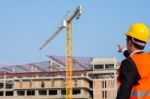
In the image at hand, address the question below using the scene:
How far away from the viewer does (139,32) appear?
3451 mm

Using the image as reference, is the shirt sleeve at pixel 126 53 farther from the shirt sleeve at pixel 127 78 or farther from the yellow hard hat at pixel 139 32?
the shirt sleeve at pixel 127 78

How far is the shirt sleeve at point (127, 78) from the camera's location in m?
3.27

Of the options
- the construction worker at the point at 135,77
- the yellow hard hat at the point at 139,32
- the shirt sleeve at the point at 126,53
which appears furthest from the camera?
the shirt sleeve at the point at 126,53

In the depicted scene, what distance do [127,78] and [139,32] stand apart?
41cm

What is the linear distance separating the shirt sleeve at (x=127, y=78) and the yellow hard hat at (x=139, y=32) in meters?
0.24

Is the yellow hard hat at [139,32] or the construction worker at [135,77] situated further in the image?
the yellow hard hat at [139,32]

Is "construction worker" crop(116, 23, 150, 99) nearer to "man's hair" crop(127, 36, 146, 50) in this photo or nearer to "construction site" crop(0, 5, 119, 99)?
"man's hair" crop(127, 36, 146, 50)

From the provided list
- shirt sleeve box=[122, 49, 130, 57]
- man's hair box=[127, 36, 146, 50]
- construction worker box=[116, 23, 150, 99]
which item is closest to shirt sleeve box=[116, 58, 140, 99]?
construction worker box=[116, 23, 150, 99]

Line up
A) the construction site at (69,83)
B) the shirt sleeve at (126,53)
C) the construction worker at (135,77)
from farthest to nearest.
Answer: the construction site at (69,83), the shirt sleeve at (126,53), the construction worker at (135,77)

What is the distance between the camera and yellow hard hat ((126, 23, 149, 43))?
346 centimetres

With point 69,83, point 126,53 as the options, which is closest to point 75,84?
point 69,83

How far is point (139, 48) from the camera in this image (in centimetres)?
350

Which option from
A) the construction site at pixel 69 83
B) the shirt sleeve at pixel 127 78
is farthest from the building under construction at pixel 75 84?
the shirt sleeve at pixel 127 78

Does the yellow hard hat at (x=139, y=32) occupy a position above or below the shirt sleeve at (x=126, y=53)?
above
